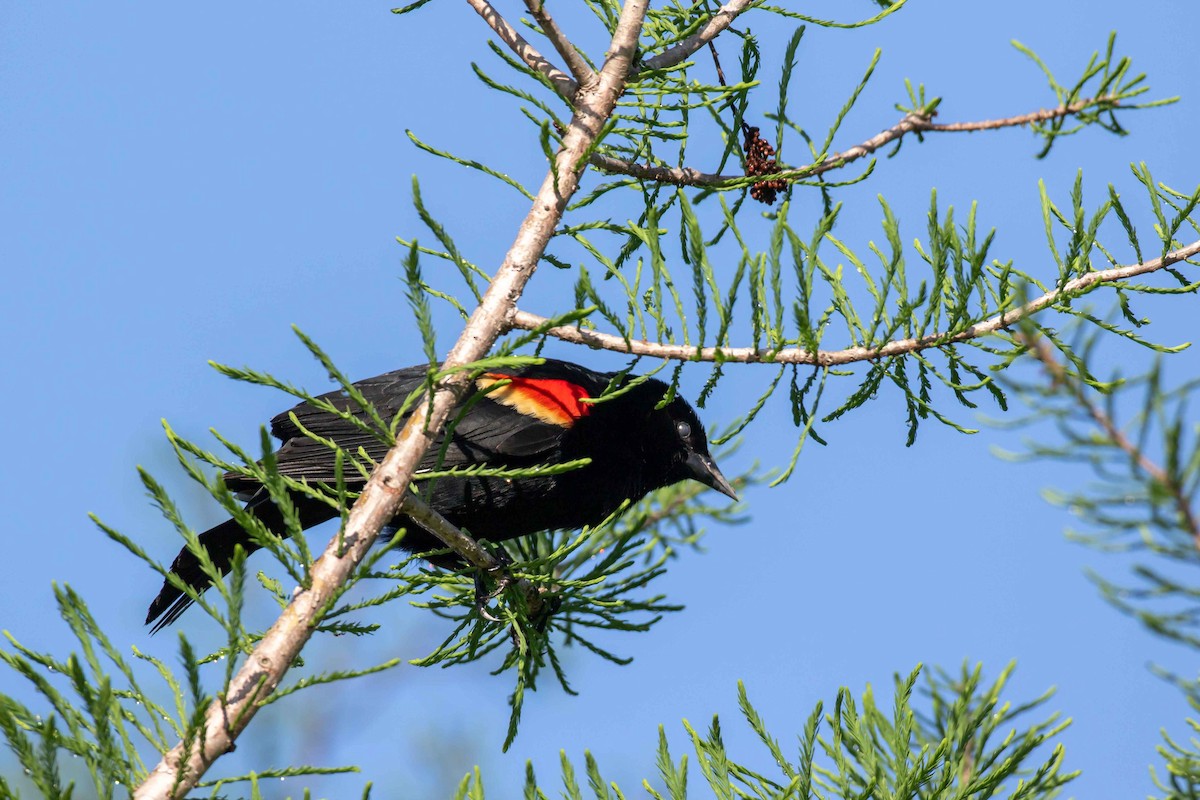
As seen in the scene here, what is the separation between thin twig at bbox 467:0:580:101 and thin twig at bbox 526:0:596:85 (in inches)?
1.3

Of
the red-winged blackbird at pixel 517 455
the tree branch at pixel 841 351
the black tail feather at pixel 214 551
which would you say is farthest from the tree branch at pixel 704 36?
the black tail feather at pixel 214 551

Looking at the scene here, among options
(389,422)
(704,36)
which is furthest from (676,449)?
(704,36)

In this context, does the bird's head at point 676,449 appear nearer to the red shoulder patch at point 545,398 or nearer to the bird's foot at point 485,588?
the red shoulder patch at point 545,398

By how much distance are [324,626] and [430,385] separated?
0.55m

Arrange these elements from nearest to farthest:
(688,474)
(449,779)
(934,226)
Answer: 1. (934,226)
2. (688,474)
3. (449,779)

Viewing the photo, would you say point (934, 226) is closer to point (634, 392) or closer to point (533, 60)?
point (533, 60)

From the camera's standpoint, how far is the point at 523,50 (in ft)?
9.21

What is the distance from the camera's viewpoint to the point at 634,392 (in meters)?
4.82

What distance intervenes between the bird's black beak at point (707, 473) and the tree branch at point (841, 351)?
1.99 m

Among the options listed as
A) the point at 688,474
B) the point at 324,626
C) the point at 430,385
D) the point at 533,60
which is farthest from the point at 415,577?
the point at 688,474

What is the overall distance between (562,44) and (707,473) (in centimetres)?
244

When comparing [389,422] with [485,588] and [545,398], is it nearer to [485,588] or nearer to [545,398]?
[545,398]

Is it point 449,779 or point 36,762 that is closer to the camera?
point 36,762

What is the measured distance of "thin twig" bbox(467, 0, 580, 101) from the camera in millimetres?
2703
